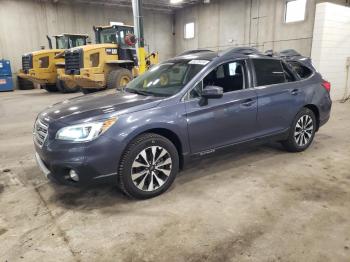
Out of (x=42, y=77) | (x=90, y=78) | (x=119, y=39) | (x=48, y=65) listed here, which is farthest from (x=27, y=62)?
(x=90, y=78)

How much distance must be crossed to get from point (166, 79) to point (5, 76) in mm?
13838

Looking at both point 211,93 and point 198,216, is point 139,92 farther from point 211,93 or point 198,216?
point 198,216

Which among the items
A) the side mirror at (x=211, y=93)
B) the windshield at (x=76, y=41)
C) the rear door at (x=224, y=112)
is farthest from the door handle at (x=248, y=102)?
the windshield at (x=76, y=41)

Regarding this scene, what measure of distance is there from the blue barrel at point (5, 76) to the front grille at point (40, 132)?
530 inches

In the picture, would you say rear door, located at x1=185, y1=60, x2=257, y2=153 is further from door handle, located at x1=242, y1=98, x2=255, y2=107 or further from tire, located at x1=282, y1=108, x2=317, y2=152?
tire, located at x1=282, y1=108, x2=317, y2=152

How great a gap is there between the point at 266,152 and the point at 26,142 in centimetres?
406

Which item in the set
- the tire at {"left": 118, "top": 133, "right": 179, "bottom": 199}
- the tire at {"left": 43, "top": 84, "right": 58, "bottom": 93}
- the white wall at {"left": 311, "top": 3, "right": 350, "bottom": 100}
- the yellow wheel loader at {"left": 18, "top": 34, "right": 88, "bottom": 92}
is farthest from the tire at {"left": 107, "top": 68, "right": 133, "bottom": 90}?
the tire at {"left": 118, "top": 133, "right": 179, "bottom": 199}

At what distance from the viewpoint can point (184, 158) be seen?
9.91 feet

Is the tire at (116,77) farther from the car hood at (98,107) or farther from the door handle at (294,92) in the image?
the door handle at (294,92)

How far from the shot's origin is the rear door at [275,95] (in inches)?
138

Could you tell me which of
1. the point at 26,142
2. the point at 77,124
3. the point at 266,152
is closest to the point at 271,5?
the point at 266,152

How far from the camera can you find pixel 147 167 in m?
2.79

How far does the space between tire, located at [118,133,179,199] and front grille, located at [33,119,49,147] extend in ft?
2.60

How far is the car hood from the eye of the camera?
265cm
